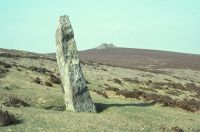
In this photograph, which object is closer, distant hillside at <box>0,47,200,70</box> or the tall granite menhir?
the tall granite menhir

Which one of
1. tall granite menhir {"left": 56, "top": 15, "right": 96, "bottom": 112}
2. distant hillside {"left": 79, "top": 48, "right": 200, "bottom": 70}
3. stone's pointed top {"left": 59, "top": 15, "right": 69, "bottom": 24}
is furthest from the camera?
distant hillside {"left": 79, "top": 48, "right": 200, "bottom": 70}

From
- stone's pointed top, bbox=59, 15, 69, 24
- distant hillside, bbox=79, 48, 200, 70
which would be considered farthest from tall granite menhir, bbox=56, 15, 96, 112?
distant hillside, bbox=79, 48, 200, 70

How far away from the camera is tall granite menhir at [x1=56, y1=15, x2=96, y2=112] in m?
30.8

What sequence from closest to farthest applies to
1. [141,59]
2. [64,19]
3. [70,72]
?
[70,72] < [64,19] < [141,59]

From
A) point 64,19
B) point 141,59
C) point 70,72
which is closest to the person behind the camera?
point 70,72

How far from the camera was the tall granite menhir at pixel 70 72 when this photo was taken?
30766mm

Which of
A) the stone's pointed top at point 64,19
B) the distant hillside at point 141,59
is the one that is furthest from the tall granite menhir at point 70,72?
the distant hillside at point 141,59

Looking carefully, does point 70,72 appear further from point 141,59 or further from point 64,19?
point 141,59

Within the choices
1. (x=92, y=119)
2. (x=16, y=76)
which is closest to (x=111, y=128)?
(x=92, y=119)

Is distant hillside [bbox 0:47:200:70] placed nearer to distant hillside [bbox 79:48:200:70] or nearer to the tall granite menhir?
distant hillside [bbox 79:48:200:70]

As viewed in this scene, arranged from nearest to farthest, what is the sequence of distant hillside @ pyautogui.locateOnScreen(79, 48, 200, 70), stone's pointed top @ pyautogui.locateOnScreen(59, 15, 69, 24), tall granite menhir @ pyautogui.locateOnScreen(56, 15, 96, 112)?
tall granite menhir @ pyautogui.locateOnScreen(56, 15, 96, 112) → stone's pointed top @ pyautogui.locateOnScreen(59, 15, 69, 24) → distant hillside @ pyautogui.locateOnScreen(79, 48, 200, 70)

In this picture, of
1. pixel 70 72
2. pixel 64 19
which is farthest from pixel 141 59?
pixel 70 72

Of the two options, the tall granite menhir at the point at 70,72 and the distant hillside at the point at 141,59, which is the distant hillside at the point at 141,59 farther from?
the tall granite menhir at the point at 70,72

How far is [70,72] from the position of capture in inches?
1220
